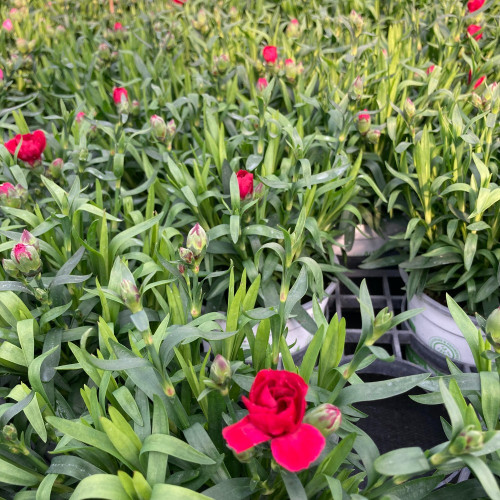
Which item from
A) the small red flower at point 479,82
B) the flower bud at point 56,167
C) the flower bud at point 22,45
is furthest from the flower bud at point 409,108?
the flower bud at point 22,45

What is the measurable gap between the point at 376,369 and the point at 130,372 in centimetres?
61

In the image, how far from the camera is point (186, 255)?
2.12 feet

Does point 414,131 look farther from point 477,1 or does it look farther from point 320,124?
point 477,1

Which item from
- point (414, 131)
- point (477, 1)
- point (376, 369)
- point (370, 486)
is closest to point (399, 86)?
point (414, 131)

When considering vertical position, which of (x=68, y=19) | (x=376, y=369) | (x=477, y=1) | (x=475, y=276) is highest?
(x=68, y=19)

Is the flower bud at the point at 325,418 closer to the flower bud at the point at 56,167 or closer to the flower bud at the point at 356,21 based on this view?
the flower bud at the point at 56,167

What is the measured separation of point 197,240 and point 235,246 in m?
0.28

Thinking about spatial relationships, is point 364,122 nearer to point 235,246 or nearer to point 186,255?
point 235,246

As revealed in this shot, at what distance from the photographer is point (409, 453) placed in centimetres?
47

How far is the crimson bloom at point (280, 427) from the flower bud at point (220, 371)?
0.37ft

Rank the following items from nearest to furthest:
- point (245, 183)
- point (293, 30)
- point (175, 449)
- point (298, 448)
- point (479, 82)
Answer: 1. point (298, 448)
2. point (175, 449)
3. point (245, 183)
4. point (479, 82)
5. point (293, 30)

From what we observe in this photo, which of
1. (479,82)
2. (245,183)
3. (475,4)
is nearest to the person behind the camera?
(245,183)

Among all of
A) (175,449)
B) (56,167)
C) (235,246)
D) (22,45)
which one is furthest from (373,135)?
(22,45)

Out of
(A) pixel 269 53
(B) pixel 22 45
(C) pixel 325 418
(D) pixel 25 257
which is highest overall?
(B) pixel 22 45
